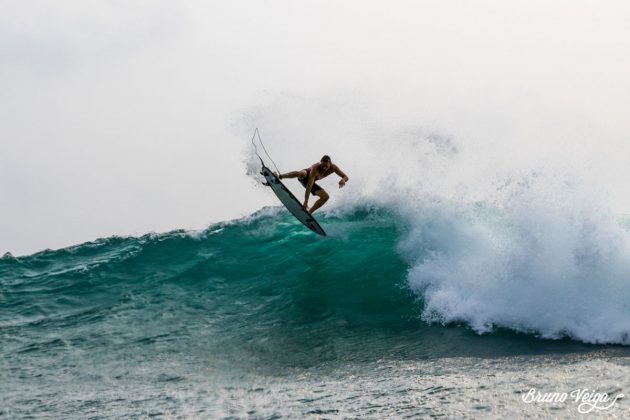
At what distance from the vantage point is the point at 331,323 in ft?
32.7

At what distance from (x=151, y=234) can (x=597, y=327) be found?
416 inches

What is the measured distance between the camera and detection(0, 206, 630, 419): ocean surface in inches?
260

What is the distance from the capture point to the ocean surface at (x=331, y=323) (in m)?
6.61

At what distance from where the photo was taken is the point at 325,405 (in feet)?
20.6
